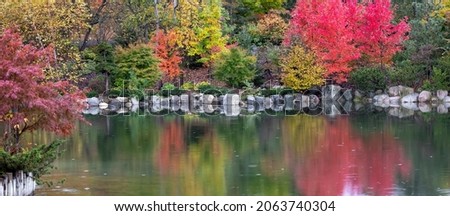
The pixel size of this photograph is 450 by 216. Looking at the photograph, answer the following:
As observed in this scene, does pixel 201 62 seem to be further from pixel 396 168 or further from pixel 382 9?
pixel 396 168

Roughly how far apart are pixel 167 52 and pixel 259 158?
64.2 ft

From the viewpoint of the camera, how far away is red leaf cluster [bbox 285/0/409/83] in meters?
31.8

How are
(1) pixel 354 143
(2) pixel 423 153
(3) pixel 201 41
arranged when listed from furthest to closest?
(3) pixel 201 41
(1) pixel 354 143
(2) pixel 423 153

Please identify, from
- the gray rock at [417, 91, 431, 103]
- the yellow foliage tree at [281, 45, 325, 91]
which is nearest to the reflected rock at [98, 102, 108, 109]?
the yellow foliage tree at [281, 45, 325, 91]

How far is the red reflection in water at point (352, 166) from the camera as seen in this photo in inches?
501

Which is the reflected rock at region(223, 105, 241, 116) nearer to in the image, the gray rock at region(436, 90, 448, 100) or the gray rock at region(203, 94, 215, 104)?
the gray rock at region(203, 94, 215, 104)

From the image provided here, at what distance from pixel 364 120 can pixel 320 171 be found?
34.7 ft

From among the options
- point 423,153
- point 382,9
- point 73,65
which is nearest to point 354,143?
point 423,153

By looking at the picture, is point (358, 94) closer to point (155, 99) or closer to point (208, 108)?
point (208, 108)

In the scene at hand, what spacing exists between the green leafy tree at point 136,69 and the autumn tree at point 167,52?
3.53 feet

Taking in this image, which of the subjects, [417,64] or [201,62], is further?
[201,62]

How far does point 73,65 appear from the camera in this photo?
110 ft

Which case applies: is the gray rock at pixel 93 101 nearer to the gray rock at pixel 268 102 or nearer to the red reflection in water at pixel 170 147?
the gray rock at pixel 268 102

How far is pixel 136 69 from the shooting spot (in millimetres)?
33625
